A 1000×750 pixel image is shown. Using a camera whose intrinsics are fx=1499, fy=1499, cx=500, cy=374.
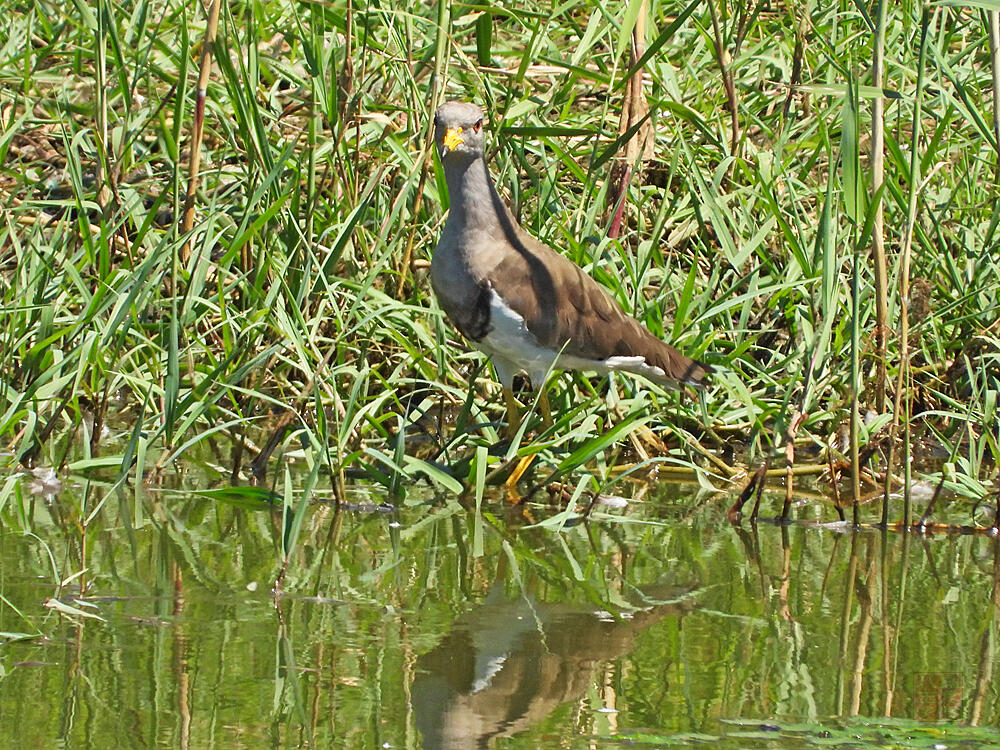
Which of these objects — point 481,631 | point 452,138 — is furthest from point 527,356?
point 481,631

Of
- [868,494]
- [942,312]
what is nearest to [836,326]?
[942,312]

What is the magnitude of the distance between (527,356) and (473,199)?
24.0 inches

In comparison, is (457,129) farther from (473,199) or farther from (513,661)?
(513,661)

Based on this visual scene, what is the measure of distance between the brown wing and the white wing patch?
2cm

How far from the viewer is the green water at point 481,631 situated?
9.67ft

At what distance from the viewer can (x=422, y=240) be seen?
6148mm

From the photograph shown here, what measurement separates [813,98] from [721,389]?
2.13 metres

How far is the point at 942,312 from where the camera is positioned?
5.77m

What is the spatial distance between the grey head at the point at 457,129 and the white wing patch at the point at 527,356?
0.54 meters

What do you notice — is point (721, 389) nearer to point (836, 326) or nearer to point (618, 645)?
point (836, 326)

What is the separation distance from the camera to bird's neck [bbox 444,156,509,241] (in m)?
5.41

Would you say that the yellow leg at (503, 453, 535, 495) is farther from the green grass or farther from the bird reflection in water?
the bird reflection in water

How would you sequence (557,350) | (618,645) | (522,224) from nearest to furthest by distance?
(618,645) < (557,350) < (522,224)

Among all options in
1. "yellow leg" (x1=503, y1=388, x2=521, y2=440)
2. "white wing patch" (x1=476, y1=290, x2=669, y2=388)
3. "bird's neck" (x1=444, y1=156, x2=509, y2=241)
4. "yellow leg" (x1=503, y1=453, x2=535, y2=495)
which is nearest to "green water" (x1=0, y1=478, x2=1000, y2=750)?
"yellow leg" (x1=503, y1=453, x2=535, y2=495)
